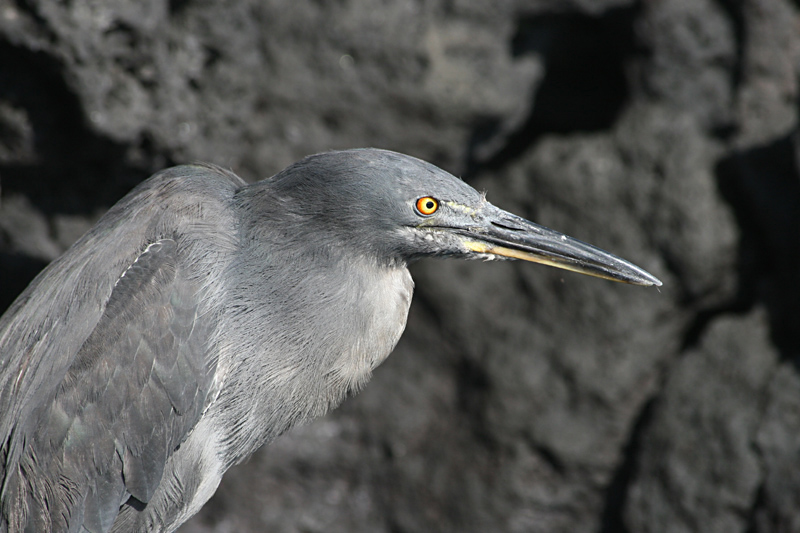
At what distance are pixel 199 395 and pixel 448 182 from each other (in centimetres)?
89

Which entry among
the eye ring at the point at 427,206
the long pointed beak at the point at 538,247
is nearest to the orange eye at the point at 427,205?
the eye ring at the point at 427,206

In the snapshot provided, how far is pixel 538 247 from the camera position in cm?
217

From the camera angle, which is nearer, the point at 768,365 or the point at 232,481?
the point at 768,365

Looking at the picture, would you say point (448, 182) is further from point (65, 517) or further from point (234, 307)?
point (65, 517)

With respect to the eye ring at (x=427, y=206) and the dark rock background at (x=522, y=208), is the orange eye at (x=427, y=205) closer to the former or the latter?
the eye ring at (x=427, y=206)

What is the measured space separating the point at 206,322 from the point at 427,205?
2.24ft

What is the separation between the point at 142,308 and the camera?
200 centimetres

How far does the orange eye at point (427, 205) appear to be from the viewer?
81.7 inches

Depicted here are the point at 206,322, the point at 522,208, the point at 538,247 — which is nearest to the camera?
the point at 206,322

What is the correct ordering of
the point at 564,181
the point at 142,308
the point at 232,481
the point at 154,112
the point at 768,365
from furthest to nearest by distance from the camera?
the point at 232,481, the point at 564,181, the point at 768,365, the point at 154,112, the point at 142,308

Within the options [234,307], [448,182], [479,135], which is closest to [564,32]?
[479,135]

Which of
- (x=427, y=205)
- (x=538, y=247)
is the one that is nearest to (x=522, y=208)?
(x=538, y=247)

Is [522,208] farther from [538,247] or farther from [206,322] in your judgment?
[206,322]

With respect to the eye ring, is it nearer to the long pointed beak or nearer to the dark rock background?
the long pointed beak
